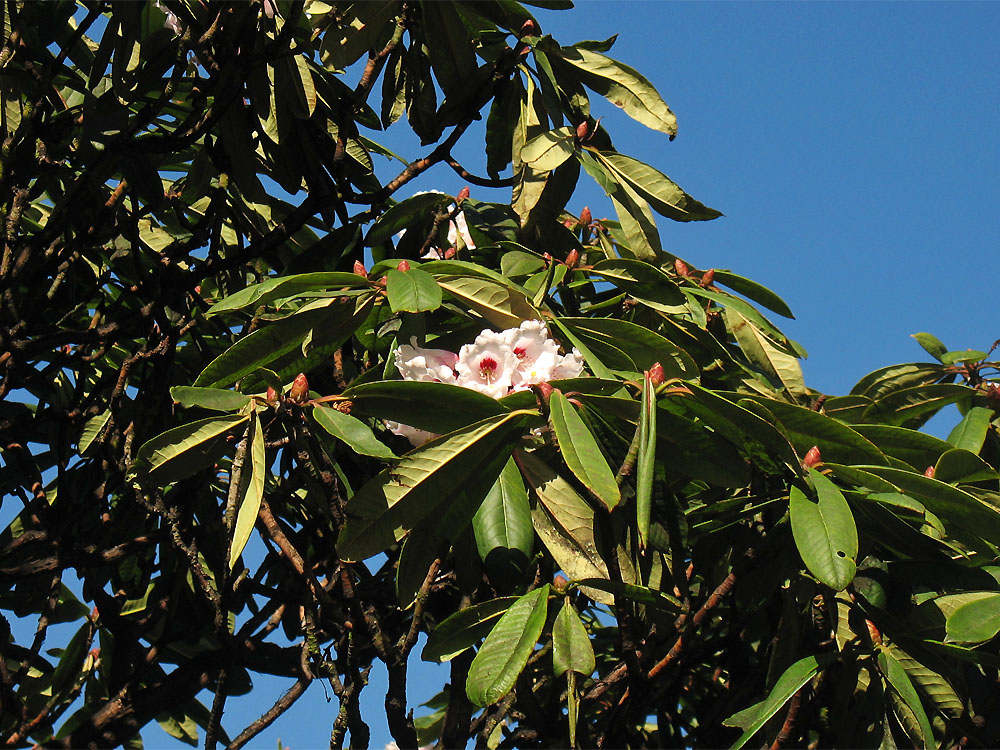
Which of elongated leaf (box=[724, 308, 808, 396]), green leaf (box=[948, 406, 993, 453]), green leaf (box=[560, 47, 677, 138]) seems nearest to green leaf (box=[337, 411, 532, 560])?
elongated leaf (box=[724, 308, 808, 396])

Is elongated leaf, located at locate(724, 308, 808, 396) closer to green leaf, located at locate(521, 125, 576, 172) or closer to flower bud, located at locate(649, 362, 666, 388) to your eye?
green leaf, located at locate(521, 125, 576, 172)

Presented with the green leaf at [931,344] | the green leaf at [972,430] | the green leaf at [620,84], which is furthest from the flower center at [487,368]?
the green leaf at [931,344]

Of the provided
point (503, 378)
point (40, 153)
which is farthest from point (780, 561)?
point (40, 153)

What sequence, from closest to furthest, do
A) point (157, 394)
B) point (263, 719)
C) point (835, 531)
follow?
point (835, 531), point (263, 719), point (157, 394)

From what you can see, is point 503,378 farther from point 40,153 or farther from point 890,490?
point 40,153

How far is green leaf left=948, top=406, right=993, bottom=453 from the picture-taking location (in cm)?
197

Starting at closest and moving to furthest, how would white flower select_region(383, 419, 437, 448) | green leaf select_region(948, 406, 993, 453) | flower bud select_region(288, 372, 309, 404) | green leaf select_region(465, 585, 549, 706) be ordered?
green leaf select_region(465, 585, 549, 706), flower bud select_region(288, 372, 309, 404), white flower select_region(383, 419, 437, 448), green leaf select_region(948, 406, 993, 453)

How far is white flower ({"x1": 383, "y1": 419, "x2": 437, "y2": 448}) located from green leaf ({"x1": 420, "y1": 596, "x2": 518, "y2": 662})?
10.3 inches

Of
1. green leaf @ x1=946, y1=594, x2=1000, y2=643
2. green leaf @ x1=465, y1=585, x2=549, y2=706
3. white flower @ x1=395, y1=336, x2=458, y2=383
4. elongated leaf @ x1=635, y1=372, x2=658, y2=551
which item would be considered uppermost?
white flower @ x1=395, y1=336, x2=458, y2=383

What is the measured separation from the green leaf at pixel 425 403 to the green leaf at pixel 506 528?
0.41 feet

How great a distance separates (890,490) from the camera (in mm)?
1336

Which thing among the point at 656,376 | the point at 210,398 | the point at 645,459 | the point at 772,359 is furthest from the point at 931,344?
the point at 210,398

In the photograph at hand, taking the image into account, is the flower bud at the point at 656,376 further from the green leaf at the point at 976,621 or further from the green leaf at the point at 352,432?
the green leaf at the point at 976,621

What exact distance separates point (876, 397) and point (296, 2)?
1470mm
